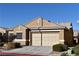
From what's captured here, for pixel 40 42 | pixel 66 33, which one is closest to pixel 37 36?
pixel 40 42

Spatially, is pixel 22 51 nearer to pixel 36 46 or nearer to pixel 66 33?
pixel 36 46

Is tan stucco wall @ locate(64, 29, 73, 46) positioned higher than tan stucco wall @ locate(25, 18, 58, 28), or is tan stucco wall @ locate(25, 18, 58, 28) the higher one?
tan stucco wall @ locate(25, 18, 58, 28)

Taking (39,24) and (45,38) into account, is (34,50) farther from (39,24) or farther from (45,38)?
(39,24)

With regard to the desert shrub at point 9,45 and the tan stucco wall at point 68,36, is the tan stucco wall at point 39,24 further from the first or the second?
the desert shrub at point 9,45

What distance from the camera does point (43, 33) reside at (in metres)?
18.8

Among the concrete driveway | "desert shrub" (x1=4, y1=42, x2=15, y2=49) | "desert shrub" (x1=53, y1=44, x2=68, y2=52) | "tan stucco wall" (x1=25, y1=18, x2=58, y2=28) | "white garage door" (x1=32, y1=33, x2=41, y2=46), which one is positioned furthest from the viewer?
"white garage door" (x1=32, y1=33, x2=41, y2=46)

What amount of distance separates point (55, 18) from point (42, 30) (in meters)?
0.97

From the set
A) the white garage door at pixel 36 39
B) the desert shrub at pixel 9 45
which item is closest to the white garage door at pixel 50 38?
the white garage door at pixel 36 39

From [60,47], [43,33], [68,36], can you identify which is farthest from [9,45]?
[68,36]

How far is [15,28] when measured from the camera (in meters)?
18.6

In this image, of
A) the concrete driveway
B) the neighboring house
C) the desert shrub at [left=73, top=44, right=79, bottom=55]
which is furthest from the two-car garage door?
the desert shrub at [left=73, top=44, right=79, bottom=55]

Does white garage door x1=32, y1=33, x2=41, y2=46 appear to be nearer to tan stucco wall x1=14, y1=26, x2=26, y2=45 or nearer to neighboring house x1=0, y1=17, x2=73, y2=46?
neighboring house x1=0, y1=17, x2=73, y2=46

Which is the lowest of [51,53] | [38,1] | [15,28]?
[51,53]

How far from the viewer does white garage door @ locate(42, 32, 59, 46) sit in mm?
18656
